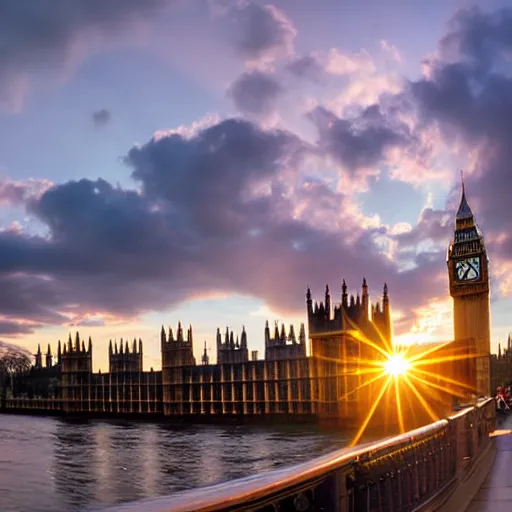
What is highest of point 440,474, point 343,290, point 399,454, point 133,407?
point 343,290

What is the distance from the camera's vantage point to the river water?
32281 millimetres

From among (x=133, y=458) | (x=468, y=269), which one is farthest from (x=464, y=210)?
(x=133, y=458)

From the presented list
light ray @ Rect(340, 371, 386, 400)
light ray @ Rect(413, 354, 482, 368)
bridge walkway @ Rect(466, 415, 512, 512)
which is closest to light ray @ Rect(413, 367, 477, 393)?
light ray @ Rect(413, 354, 482, 368)

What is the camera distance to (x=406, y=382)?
54656mm

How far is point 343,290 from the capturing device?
64.6 metres

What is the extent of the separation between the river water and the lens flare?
7.58 metres

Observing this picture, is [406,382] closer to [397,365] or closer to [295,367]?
[397,365]

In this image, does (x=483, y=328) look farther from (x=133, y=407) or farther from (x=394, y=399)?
(x=133, y=407)

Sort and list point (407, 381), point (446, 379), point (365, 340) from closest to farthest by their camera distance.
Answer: point (446, 379) < point (407, 381) < point (365, 340)

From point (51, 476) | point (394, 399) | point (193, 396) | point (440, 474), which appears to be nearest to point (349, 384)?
point (394, 399)

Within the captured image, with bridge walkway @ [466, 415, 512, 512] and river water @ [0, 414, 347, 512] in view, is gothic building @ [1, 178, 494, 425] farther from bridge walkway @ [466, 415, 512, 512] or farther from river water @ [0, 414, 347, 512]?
bridge walkway @ [466, 415, 512, 512]

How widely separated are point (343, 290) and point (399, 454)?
5929 centimetres

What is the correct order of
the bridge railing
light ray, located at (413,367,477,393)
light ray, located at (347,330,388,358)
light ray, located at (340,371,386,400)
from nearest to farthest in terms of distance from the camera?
the bridge railing
light ray, located at (413,367,477,393)
light ray, located at (340,371,386,400)
light ray, located at (347,330,388,358)

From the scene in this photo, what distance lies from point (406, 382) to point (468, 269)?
36048mm
